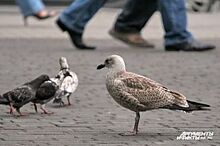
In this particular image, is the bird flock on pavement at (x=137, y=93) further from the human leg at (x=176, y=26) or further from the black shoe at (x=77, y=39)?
the black shoe at (x=77, y=39)

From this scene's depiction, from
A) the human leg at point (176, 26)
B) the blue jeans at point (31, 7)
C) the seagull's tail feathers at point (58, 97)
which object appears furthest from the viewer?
the blue jeans at point (31, 7)

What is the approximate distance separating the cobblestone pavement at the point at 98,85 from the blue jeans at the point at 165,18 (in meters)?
0.25

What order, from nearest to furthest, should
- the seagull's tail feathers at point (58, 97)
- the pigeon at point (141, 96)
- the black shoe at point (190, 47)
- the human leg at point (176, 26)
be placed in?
the pigeon at point (141, 96)
the seagull's tail feathers at point (58, 97)
the human leg at point (176, 26)
the black shoe at point (190, 47)

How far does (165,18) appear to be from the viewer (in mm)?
12039

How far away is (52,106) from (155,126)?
1.38 m

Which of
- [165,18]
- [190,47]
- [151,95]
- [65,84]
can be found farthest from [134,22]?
[151,95]

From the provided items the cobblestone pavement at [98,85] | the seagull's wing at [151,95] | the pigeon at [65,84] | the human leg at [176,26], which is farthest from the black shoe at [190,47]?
the seagull's wing at [151,95]

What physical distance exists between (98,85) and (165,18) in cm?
327

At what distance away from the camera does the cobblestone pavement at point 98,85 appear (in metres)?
6.09

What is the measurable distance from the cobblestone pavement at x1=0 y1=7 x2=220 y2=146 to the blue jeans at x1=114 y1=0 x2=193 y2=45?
248mm

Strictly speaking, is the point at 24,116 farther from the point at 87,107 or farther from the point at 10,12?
the point at 10,12

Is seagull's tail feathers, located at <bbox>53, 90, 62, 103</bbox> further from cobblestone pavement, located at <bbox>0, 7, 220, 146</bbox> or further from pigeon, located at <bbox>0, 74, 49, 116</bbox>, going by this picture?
pigeon, located at <bbox>0, 74, 49, 116</bbox>

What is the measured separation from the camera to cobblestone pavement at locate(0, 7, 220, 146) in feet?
20.0

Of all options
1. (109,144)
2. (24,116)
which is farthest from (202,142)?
(24,116)
